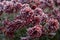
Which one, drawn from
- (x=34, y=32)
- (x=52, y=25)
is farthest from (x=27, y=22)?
(x=52, y=25)

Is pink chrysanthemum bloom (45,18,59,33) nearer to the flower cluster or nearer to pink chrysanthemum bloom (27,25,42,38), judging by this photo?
the flower cluster

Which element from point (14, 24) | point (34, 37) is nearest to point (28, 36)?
point (34, 37)

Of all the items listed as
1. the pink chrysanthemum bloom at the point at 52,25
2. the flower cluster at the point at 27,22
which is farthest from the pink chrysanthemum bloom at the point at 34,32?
the pink chrysanthemum bloom at the point at 52,25

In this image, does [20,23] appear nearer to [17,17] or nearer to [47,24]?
[17,17]

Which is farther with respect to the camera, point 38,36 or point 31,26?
point 31,26

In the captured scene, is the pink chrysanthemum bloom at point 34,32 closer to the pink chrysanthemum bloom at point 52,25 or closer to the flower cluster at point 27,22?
the flower cluster at point 27,22

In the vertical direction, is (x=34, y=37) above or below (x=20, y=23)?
below

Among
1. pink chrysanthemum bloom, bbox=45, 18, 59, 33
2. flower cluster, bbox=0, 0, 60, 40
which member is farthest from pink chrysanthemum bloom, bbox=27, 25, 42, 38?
pink chrysanthemum bloom, bbox=45, 18, 59, 33

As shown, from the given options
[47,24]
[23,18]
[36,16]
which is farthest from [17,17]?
[47,24]

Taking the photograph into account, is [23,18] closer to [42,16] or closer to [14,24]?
[14,24]

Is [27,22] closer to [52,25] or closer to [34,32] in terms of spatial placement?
[34,32]

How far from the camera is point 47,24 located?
1.78m

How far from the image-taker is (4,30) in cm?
176

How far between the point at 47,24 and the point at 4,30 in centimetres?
40
